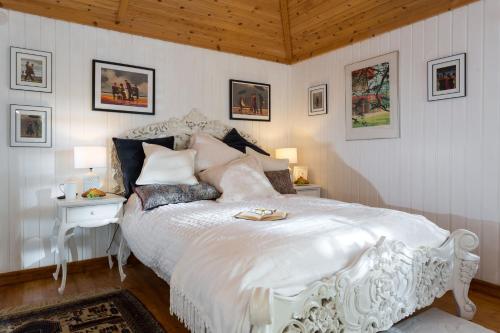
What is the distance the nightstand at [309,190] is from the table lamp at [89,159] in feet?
7.23

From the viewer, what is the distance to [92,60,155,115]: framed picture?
11.0ft

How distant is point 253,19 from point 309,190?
220 cm

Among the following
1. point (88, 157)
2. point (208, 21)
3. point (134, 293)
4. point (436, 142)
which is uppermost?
point (208, 21)

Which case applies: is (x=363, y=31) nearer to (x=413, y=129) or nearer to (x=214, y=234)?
(x=413, y=129)

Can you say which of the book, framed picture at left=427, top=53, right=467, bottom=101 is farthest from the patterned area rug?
framed picture at left=427, top=53, right=467, bottom=101

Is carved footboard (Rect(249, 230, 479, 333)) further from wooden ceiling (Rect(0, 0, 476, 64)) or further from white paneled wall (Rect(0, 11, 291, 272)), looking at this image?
white paneled wall (Rect(0, 11, 291, 272))

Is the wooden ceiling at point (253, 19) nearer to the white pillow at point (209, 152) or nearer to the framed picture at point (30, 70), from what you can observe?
the framed picture at point (30, 70)

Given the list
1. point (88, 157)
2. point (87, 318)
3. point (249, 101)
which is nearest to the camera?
point (87, 318)

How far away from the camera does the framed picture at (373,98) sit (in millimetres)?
3447

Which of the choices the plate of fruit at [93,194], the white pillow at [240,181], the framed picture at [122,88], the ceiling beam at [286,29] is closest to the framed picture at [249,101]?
the ceiling beam at [286,29]

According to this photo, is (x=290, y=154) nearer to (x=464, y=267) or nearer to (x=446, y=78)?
(x=446, y=78)

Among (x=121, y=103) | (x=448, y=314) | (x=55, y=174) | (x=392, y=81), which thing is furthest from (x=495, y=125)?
(x=55, y=174)

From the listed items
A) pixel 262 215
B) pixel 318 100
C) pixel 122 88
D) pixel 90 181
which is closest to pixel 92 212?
pixel 90 181

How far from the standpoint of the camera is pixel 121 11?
3328 mm
